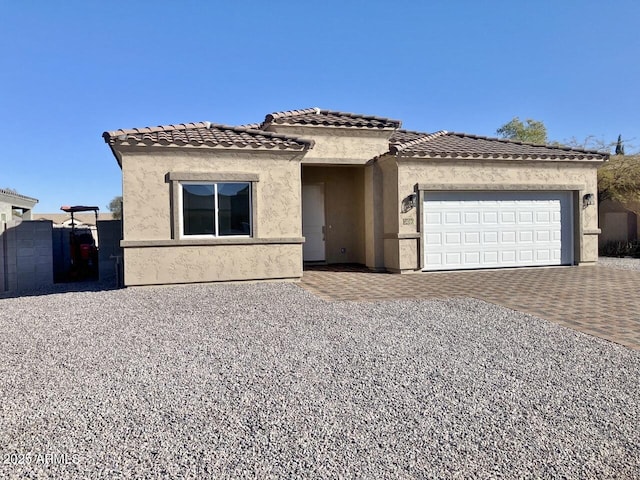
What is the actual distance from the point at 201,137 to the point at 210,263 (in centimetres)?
315

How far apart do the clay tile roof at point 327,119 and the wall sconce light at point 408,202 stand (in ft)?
9.40

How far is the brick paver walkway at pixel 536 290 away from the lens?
24.1ft

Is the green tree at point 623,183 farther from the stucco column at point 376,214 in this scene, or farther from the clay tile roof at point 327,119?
the stucco column at point 376,214

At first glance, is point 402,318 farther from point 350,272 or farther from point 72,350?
point 350,272

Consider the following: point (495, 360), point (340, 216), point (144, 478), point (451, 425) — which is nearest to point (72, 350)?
point (144, 478)

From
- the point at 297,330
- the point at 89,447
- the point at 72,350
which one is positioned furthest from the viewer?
the point at 297,330

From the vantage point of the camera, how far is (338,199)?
16.4 metres

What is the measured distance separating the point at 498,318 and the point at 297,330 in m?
3.34

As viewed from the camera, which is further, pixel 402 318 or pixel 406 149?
pixel 406 149

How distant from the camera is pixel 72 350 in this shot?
234 inches

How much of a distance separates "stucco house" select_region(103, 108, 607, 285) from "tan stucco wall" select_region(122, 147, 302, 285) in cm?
3

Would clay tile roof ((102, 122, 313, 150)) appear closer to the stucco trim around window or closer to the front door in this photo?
the stucco trim around window

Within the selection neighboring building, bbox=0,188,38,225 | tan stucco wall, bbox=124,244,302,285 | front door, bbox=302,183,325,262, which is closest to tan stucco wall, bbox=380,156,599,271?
front door, bbox=302,183,325,262

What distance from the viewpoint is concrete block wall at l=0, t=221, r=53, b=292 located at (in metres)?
12.9
